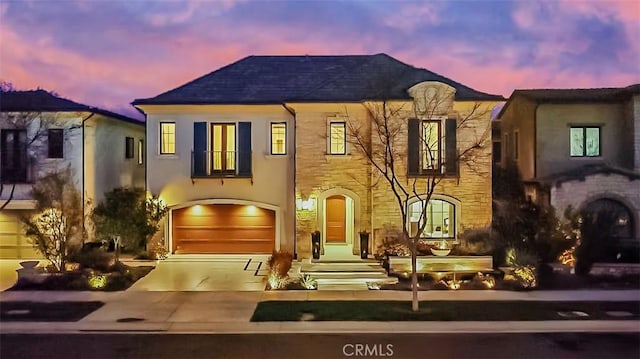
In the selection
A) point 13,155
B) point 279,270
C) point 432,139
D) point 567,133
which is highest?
point 567,133

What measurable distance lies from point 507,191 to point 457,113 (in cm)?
535

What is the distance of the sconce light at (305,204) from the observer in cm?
2247

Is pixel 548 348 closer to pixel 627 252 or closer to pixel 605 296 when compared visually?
pixel 605 296

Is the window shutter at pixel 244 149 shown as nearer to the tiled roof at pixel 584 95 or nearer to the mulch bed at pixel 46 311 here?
the mulch bed at pixel 46 311

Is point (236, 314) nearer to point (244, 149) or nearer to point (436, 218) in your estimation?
point (244, 149)

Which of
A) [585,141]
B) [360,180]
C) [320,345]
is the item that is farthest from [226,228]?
[585,141]

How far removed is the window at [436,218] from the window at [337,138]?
3235mm

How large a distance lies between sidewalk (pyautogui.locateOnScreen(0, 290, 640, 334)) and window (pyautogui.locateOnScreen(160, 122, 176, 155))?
7.46 m

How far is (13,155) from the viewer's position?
2248 cm

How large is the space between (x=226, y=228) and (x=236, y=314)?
9480 millimetres

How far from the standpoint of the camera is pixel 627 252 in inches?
821

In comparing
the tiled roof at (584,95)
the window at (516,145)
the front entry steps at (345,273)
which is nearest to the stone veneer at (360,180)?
the front entry steps at (345,273)

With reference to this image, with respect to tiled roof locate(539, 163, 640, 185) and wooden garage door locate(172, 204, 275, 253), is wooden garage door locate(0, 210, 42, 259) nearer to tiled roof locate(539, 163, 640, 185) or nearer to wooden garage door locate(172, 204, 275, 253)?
wooden garage door locate(172, 204, 275, 253)

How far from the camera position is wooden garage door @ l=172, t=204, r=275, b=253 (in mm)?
23625
